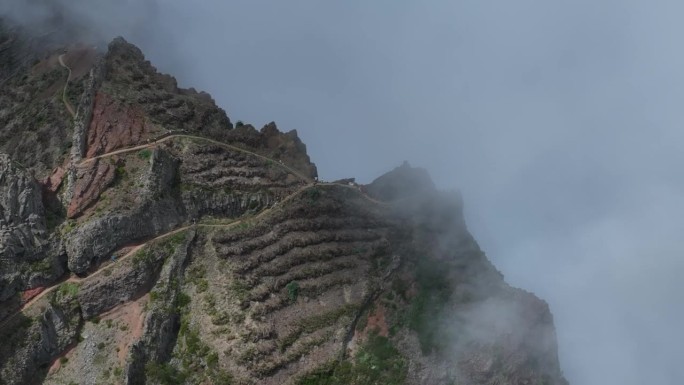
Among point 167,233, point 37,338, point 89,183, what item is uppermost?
point 89,183

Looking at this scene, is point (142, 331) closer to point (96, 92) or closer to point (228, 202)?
point (228, 202)

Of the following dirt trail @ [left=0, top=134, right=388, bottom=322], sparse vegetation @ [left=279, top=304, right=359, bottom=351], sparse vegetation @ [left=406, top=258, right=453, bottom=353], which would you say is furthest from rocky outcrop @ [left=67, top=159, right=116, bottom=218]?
sparse vegetation @ [left=406, top=258, right=453, bottom=353]

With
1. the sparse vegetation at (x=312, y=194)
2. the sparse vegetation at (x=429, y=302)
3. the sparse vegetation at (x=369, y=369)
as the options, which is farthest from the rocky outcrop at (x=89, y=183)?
the sparse vegetation at (x=429, y=302)

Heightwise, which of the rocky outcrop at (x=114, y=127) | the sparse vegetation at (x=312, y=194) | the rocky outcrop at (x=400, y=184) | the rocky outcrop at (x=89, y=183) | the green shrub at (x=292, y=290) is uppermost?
the rocky outcrop at (x=400, y=184)

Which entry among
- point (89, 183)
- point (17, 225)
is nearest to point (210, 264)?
point (89, 183)

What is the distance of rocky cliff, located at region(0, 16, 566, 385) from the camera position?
94938mm

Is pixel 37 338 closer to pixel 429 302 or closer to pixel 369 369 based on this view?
pixel 369 369

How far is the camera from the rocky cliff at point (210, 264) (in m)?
94.9

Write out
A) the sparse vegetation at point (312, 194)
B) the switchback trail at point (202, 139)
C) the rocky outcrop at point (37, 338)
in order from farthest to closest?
the sparse vegetation at point (312, 194) → the switchback trail at point (202, 139) → the rocky outcrop at point (37, 338)

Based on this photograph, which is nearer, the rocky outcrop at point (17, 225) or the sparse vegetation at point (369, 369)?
the rocky outcrop at point (17, 225)

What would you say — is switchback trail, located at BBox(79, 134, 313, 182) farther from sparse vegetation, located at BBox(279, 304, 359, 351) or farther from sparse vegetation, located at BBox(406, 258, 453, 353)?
sparse vegetation, located at BBox(279, 304, 359, 351)

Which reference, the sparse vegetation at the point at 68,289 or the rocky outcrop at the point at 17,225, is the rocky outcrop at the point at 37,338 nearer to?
the sparse vegetation at the point at 68,289

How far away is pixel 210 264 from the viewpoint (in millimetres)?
103688

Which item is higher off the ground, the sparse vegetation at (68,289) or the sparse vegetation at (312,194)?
the sparse vegetation at (312,194)
